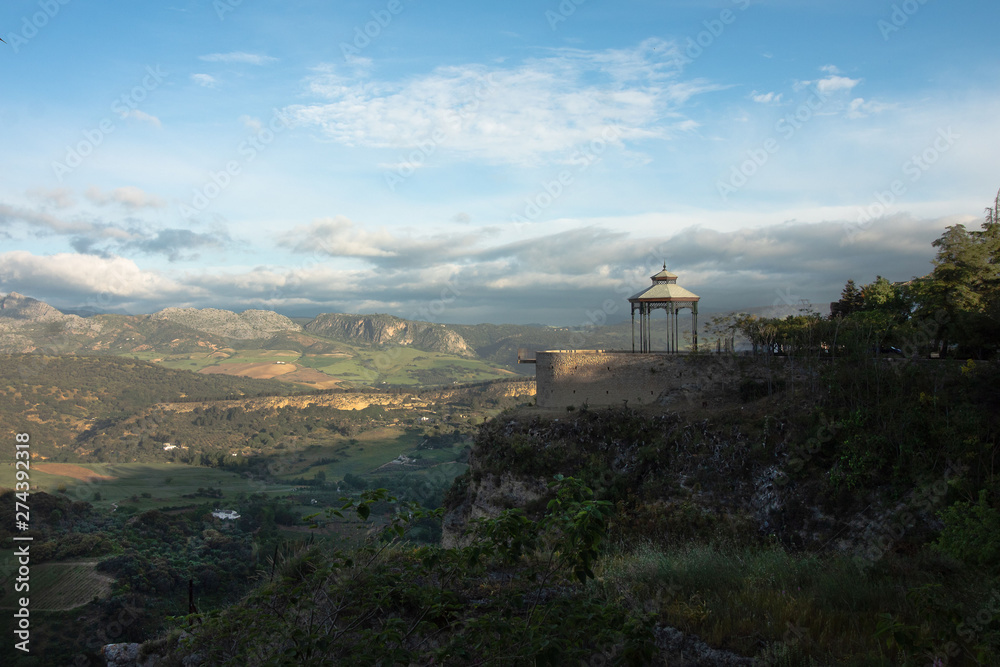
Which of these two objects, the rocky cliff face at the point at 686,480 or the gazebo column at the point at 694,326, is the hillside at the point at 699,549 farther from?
the gazebo column at the point at 694,326

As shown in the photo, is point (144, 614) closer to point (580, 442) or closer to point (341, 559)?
point (580, 442)

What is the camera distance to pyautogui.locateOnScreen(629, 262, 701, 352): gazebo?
2027cm

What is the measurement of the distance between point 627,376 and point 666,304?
10.2ft

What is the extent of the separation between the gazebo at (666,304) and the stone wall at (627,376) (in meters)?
0.98

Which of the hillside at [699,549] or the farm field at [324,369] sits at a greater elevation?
the hillside at [699,549]

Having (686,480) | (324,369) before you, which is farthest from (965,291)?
(324,369)

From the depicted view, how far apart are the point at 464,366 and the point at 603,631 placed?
19092 centimetres

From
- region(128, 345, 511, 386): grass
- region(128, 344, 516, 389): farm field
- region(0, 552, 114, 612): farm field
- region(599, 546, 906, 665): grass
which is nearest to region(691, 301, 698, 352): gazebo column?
region(599, 546, 906, 665): grass

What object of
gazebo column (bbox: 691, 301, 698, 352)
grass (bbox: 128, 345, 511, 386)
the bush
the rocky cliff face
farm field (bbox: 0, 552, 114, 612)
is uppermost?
gazebo column (bbox: 691, 301, 698, 352)

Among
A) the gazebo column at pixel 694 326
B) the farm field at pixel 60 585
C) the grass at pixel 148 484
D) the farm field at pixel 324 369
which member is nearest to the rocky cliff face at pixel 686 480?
the gazebo column at pixel 694 326

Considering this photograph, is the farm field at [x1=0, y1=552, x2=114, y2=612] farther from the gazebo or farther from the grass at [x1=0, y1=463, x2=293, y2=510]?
the gazebo

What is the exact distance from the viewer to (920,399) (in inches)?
514

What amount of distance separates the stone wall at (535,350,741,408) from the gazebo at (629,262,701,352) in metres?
0.98

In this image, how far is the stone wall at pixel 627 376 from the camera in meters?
19.2
